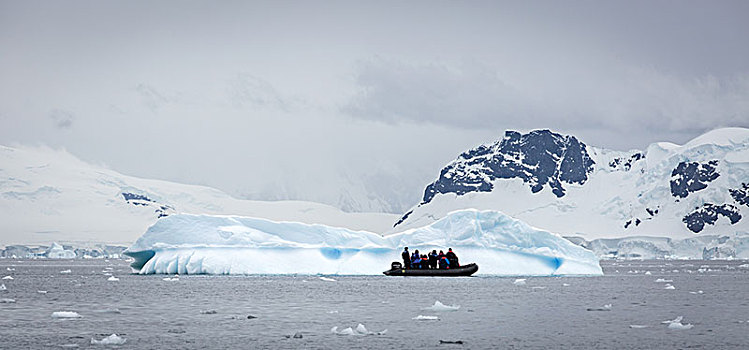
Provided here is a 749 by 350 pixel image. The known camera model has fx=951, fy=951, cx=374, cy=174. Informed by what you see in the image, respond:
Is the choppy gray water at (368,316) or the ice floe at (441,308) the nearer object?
the choppy gray water at (368,316)

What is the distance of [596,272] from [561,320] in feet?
102

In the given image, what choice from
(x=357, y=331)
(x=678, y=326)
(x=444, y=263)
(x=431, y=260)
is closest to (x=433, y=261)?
(x=431, y=260)

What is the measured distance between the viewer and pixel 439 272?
57.6 metres

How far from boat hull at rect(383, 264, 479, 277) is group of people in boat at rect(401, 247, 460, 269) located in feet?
1.00

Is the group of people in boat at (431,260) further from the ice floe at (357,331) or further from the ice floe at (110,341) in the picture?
the ice floe at (110,341)

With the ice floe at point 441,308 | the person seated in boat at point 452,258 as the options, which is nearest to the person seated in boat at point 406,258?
the person seated in boat at point 452,258

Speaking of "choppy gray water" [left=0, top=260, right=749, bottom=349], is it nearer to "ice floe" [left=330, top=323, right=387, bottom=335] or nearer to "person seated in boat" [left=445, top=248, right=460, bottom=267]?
"ice floe" [left=330, top=323, right=387, bottom=335]

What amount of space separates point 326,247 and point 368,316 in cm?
2391

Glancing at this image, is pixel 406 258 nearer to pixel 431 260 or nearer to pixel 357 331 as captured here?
pixel 431 260

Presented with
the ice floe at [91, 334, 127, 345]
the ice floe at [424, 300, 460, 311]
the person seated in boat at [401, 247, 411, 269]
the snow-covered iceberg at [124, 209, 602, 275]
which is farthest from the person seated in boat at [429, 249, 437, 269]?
the ice floe at [91, 334, 127, 345]

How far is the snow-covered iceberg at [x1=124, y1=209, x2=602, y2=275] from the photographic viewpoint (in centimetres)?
5394

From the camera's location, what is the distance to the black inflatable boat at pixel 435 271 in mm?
56344

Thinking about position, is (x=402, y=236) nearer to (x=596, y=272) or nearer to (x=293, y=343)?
(x=596, y=272)

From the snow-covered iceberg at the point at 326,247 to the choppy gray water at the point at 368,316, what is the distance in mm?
4486
